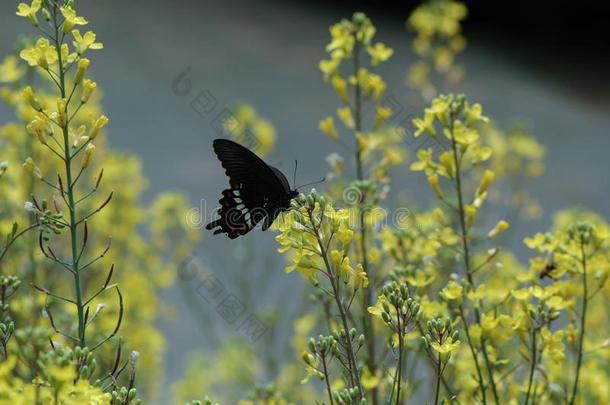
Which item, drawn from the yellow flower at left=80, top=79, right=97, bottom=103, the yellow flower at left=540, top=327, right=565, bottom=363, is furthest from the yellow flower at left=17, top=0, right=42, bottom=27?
the yellow flower at left=540, top=327, right=565, bottom=363

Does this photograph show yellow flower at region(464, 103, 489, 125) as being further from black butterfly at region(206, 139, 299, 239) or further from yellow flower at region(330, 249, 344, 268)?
yellow flower at region(330, 249, 344, 268)

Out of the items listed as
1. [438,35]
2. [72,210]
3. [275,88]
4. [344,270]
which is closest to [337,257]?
[344,270]

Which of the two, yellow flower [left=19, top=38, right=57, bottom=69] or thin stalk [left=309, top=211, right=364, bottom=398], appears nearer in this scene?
thin stalk [left=309, top=211, right=364, bottom=398]

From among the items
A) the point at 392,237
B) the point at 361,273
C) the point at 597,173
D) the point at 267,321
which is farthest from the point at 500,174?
the point at 597,173

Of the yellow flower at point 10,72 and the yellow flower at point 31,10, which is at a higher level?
the yellow flower at point 10,72

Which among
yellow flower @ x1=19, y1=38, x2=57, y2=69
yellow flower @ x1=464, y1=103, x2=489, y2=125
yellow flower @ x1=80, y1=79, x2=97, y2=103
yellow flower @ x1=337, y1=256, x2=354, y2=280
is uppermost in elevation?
yellow flower @ x1=464, y1=103, x2=489, y2=125

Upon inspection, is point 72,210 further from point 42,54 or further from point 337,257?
point 337,257

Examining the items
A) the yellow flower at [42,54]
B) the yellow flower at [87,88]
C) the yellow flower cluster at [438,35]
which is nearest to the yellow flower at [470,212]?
the yellow flower at [87,88]

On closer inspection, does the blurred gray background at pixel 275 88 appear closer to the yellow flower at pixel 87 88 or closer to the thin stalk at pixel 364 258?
the thin stalk at pixel 364 258
